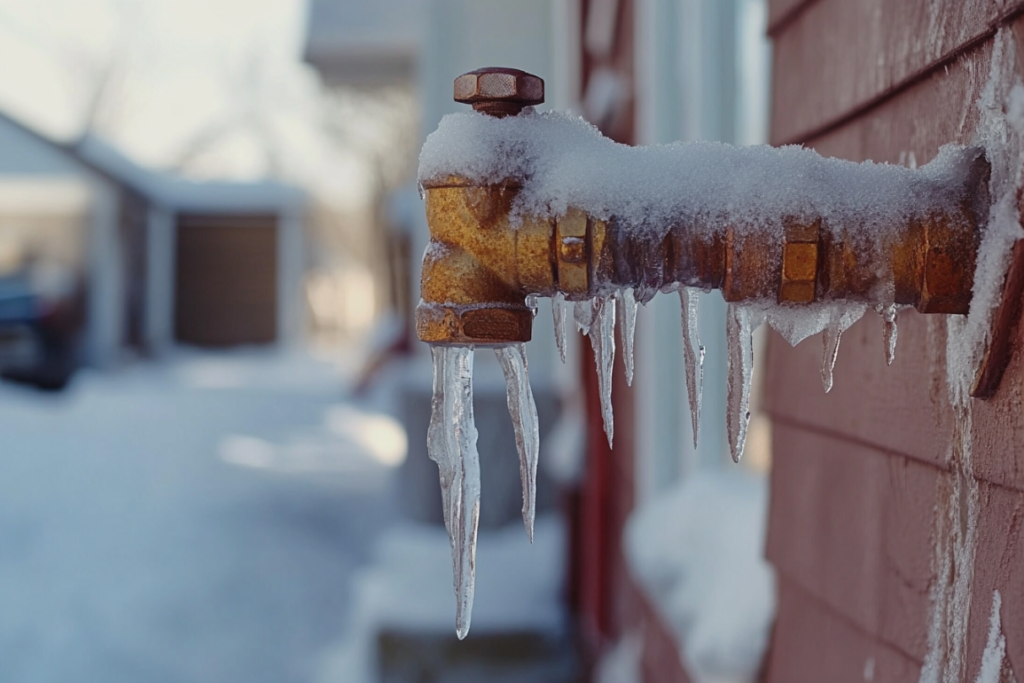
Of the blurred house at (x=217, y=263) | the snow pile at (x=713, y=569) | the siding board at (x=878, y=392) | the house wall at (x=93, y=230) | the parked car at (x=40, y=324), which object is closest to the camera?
the siding board at (x=878, y=392)

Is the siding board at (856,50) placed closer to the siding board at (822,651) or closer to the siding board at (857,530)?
the siding board at (857,530)

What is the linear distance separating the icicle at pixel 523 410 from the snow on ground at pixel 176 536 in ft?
13.7

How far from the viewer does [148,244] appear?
14.2 meters

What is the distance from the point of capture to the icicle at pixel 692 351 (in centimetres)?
90

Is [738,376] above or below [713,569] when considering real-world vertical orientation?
above

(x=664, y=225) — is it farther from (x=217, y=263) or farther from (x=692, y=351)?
A: (x=217, y=263)

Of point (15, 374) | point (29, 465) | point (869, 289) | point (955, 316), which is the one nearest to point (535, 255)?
point (869, 289)

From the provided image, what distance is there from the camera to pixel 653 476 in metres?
2.77

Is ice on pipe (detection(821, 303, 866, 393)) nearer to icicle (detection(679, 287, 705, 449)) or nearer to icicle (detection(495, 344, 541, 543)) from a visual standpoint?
icicle (detection(679, 287, 705, 449))

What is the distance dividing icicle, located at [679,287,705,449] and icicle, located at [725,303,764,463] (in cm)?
3

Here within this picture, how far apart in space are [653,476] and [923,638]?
173 cm

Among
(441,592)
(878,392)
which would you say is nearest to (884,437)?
(878,392)

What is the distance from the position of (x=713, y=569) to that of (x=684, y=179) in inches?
49.2

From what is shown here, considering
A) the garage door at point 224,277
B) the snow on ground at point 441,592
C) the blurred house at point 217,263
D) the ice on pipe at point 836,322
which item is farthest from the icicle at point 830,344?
the garage door at point 224,277
